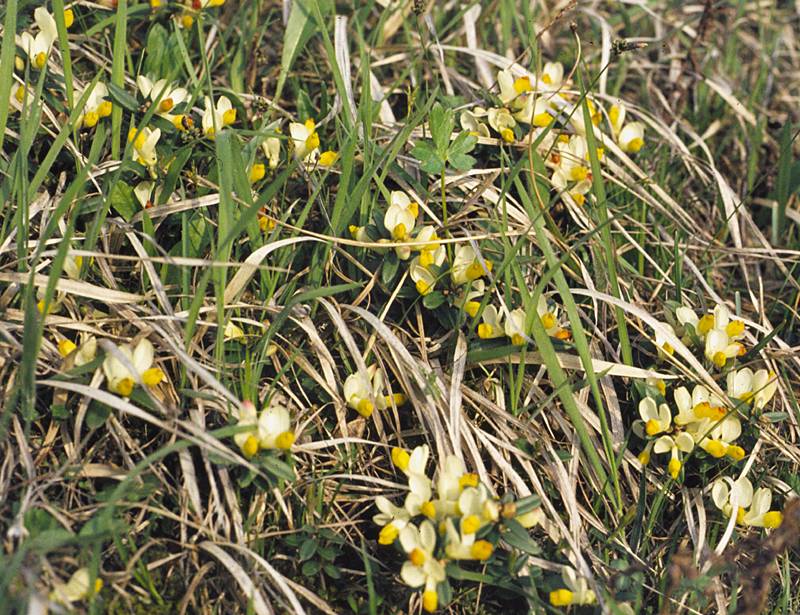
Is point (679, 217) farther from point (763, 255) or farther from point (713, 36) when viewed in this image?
point (713, 36)

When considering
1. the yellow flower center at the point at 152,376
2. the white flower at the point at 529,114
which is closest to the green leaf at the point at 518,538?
the yellow flower center at the point at 152,376

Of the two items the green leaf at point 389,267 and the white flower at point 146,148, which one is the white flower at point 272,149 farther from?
the green leaf at point 389,267

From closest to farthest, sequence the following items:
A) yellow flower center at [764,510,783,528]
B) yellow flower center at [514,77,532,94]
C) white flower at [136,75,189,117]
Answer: yellow flower center at [764,510,783,528], white flower at [136,75,189,117], yellow flower center at [514,77,532,94]

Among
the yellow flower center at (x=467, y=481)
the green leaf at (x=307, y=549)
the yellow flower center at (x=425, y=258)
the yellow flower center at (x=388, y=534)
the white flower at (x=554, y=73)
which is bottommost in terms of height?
the green leaf at (x=307, y=549)

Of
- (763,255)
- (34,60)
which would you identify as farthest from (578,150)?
(34,60)

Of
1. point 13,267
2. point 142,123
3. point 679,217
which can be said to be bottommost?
point 679,217

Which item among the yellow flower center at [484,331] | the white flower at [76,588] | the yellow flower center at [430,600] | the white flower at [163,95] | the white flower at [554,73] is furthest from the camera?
the white flower at [554,73]

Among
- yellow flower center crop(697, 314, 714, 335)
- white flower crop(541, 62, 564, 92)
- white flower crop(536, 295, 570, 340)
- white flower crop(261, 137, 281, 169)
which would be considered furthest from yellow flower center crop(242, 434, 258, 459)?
white flower crop(541, 62, 564, 92)

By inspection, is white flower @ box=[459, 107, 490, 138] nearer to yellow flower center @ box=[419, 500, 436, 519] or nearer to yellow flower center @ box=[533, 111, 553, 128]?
yellow flower center @ box=[533, 111, 553, 128]
